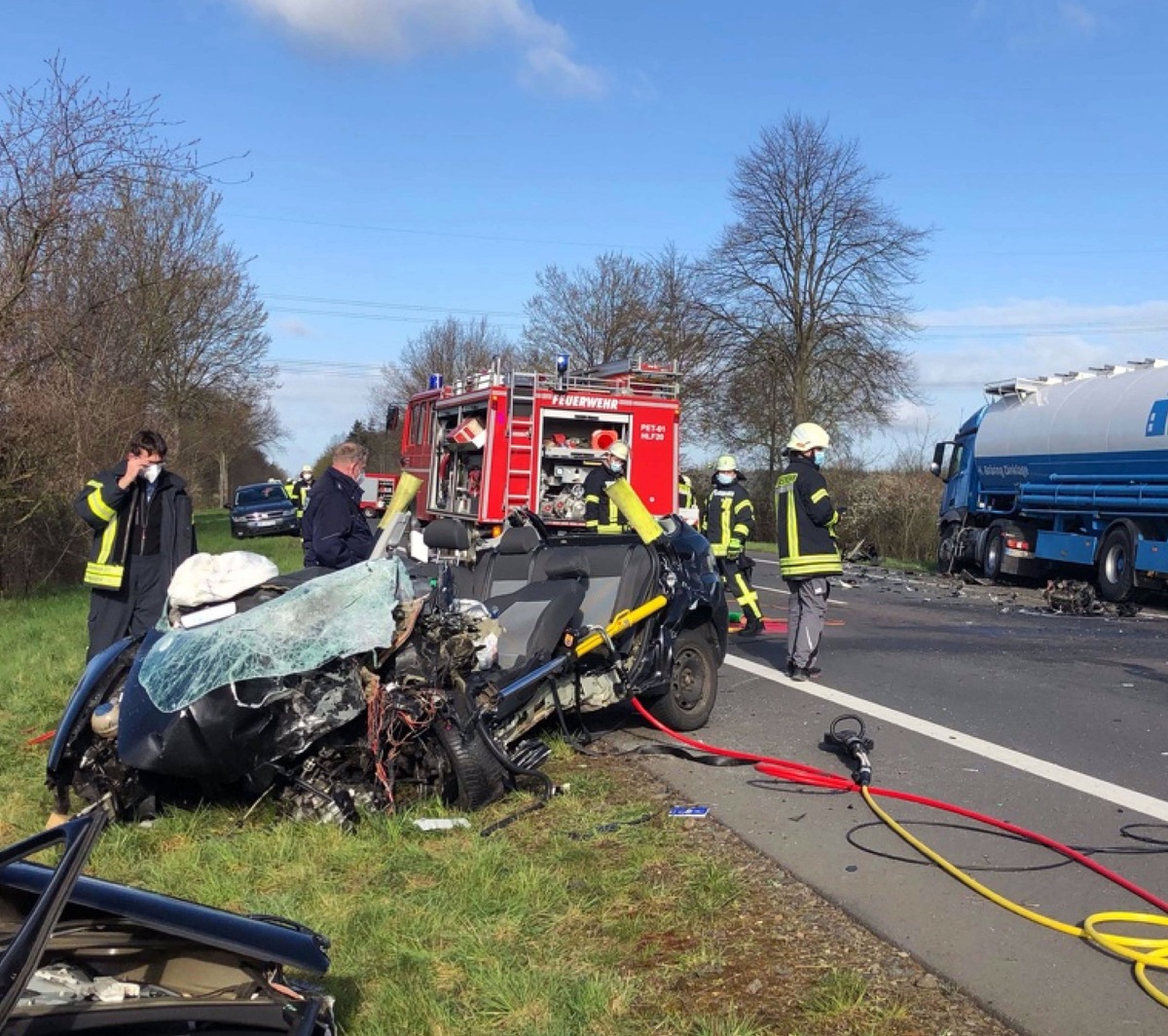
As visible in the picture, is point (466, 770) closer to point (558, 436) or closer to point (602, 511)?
point (602, 511)

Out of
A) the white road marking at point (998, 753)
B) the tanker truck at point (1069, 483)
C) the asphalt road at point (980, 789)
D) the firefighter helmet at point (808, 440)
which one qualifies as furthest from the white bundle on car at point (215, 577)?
the tanker truck at point (1069, 483)

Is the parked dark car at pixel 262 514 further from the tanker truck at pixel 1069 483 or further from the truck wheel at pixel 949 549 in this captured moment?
the tanker truck at pixel 1069 483

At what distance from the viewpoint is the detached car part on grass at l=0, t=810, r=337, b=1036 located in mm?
2057

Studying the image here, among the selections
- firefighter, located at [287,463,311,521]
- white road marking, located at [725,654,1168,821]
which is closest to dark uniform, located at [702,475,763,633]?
white road marking, located at [725,654,1168,821]

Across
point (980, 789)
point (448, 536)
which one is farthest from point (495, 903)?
point (448, 536)

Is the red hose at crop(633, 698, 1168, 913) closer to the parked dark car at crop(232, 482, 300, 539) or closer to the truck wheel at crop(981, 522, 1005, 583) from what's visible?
the truck wheel at crop(981, 522, 1005, 583)

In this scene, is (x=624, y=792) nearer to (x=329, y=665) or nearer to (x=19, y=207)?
(x=329, y=665)

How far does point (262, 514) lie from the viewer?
31.9 metres

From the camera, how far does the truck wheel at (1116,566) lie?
53.8 ft

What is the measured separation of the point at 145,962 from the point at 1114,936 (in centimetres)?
317

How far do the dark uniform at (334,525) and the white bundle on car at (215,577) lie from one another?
1903 millimetres

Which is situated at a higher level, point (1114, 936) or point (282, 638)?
point (282, 638)

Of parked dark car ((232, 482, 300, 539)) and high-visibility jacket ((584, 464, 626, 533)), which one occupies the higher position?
high-visibility jacket ((584, 464, 626, 533))

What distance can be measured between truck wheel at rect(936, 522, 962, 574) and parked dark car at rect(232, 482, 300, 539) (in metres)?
16.7
